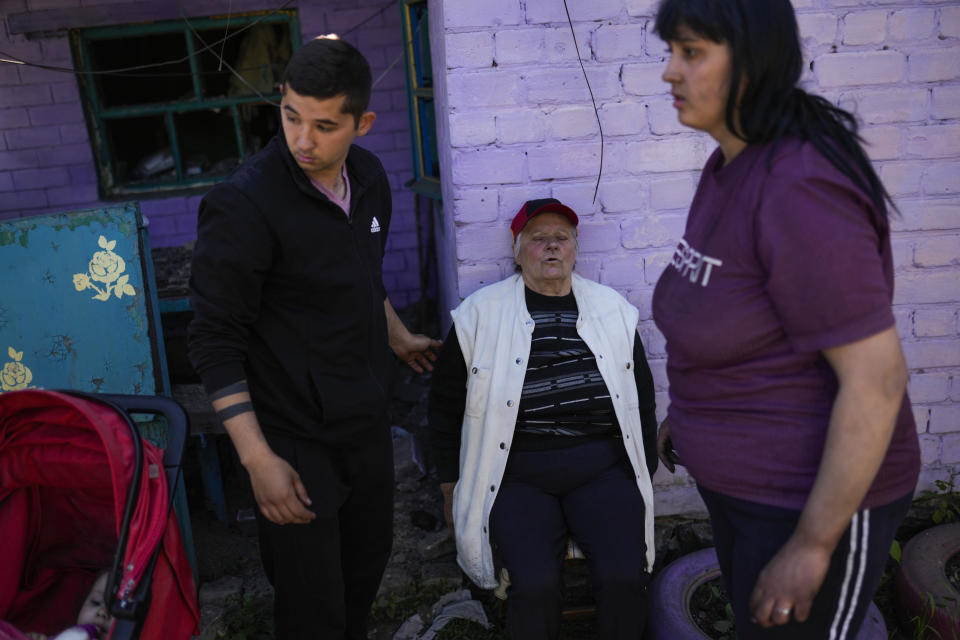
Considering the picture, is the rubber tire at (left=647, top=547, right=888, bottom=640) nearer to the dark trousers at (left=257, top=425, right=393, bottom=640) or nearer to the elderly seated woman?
the elderly seated woman

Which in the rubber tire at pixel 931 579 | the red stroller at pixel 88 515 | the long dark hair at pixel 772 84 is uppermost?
the long dark hair at pixel 772 84

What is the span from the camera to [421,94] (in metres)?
3.80

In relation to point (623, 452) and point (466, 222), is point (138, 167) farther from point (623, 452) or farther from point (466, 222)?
point (623, 452)

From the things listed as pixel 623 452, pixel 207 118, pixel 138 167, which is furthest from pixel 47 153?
pixel 623 452

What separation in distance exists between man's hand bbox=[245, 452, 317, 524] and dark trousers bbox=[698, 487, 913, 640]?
40.2 inches

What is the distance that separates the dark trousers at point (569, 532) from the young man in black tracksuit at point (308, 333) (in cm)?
45

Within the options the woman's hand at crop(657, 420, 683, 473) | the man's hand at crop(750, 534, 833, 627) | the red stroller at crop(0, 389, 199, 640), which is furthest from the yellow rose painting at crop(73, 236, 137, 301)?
the man's hand at crop(750, 534, 833, 627)

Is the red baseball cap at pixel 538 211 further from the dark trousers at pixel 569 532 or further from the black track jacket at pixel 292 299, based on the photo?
the dark trousers at pixel 569 532

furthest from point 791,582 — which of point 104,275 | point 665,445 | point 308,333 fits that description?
point 104,275

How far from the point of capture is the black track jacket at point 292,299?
6.06ft

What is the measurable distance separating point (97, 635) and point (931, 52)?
11.0 feet

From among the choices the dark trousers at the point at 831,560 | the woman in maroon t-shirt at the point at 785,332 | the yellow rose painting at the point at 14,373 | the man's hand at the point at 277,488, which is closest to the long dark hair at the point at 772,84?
the woman in maroon t-shirt at the point at 785,332

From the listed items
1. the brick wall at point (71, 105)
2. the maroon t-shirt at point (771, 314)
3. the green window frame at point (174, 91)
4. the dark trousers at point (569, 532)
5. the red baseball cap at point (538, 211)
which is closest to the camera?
the maroon t-shirt at point (771, 314)

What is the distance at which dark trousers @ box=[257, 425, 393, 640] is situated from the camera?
2.16 meters
